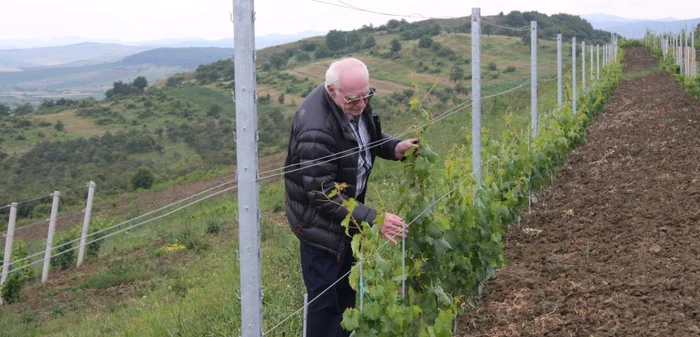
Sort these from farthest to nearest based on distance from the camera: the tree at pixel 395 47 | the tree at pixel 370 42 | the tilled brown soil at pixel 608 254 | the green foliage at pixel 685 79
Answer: the tree at pixel 370 42 < the tree at pixel 395 47 < the green foliage at pixel 685 79 < the tilled brown soil at pixel 608 254

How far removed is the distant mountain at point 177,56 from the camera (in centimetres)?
12546

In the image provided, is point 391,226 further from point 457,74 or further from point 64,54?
point 64,54

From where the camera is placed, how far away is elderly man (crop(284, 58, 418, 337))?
3848 millimetres

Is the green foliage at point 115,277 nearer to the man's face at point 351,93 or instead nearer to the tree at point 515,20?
the man's face at point 351,93

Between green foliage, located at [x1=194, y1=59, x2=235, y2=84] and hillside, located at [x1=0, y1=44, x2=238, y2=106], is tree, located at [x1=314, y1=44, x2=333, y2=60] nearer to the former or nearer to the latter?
green foliage, located at [x1=194, y1=59, x2=235, y2=84]

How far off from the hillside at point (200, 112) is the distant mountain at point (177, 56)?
174 feet

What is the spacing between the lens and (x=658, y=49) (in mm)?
49125

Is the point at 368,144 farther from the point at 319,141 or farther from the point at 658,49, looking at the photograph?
the point at 658,49

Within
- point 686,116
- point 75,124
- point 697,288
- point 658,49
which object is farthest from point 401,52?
point 697,288

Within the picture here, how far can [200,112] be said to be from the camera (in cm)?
5219

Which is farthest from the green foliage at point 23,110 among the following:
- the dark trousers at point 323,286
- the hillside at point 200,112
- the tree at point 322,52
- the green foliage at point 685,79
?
the dark trousers at point 323,286

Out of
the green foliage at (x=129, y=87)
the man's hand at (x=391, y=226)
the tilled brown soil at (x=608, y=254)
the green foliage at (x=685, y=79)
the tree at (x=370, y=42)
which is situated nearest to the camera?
the man's hand at (x=391, y=226)

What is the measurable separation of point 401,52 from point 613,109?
125ft

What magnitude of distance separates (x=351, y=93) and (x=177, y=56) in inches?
5209
